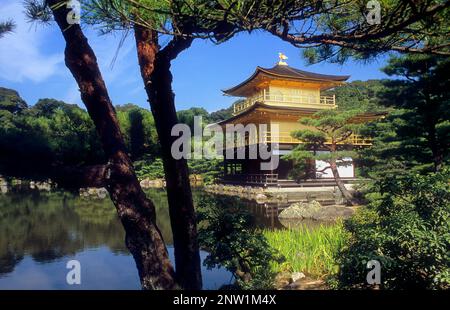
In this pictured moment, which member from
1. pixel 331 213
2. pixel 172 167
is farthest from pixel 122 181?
pixel 331 213

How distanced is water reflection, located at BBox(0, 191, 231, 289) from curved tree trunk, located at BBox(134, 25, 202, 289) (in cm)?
220

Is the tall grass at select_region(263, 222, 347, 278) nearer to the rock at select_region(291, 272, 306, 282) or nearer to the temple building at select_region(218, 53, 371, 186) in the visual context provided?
the rock at select_region(291, 272, 306, 282)

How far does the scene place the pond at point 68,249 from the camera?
4711 millimetres

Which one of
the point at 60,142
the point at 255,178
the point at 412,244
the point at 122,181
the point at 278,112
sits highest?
the point at 278,112

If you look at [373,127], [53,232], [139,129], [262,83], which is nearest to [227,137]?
[262,83]

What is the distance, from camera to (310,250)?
4.54 m

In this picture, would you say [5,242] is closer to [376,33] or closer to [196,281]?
[196,281]

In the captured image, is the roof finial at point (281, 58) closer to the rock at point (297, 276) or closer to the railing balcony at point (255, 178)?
the railing balcony at point (255, 178)

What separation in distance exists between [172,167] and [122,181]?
0.31m

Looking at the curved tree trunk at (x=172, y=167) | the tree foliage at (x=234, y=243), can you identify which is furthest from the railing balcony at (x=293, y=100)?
the curved tree trunk at (x=172, y=167)

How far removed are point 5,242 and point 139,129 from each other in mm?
6702

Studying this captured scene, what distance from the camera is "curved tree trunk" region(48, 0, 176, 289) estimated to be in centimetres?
201

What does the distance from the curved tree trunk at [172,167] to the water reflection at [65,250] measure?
2.20 meters

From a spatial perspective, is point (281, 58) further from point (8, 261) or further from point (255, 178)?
point (8, 261)
